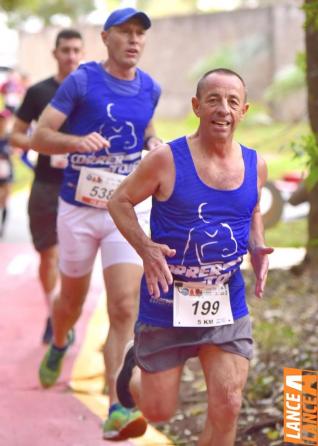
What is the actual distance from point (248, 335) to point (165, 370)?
0.37 meters

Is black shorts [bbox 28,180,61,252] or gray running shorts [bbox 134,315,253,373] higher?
black shorts [bbox 28,180,61,252]

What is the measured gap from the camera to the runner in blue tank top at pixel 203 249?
378 cm

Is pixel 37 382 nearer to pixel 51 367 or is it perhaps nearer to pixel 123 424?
pixel 51 367

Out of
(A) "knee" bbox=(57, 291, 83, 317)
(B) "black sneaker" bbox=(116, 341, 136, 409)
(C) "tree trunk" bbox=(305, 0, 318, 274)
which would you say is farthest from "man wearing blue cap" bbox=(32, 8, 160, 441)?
(C) "tree trunk" bbox=(305, 0, 318, 274)

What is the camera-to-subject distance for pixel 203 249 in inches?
149

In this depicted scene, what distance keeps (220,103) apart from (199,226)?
49 cm

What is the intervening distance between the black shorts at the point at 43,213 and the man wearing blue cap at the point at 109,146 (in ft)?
4.55

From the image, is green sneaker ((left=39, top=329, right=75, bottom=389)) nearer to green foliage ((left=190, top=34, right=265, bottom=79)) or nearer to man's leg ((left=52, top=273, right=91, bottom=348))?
man's leg ((left=52, top=273, right=91, bottom=348))

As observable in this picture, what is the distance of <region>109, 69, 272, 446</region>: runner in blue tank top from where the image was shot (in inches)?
149

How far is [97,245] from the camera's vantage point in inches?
204

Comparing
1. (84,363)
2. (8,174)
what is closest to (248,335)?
(84,363)

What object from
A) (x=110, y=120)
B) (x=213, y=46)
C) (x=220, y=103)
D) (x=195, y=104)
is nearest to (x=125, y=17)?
(x=110, y=120)

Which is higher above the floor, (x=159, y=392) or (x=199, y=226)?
(x=199, y=226)

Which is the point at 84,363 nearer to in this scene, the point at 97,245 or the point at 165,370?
the point at 97,245
